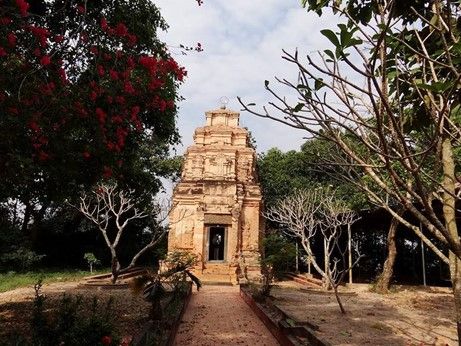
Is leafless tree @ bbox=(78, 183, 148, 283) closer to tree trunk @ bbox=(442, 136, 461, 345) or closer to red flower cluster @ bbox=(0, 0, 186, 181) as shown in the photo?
red flower cluster @ bbox=(0, 0, 186, 181)

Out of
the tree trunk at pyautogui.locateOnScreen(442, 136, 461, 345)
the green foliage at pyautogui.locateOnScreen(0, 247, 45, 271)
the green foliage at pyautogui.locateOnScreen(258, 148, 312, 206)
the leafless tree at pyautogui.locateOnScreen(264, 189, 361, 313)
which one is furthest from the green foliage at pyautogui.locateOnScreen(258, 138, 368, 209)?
the tree trunk at pyautogui.locateOnScreen(442, 136, 461, 345)

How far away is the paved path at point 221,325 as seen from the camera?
700 cm

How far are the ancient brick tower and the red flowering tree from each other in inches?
512

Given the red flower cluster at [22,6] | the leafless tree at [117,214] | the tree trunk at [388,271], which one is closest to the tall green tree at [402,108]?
the red flower cluster at [22,6]

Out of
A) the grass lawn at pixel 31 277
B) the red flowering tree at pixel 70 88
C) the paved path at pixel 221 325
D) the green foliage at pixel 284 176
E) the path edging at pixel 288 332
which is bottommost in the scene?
the paved path at pixel 221 325

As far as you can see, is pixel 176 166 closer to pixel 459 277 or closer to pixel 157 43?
pixel 157 43

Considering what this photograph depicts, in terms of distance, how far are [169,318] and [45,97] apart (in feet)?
16.1

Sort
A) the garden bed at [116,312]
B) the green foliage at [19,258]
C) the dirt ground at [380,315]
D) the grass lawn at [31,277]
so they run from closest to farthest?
the garden bed at [116,312]
the dirt ground at [380,315]
the grass lawn at [31,277]
the green foliage at [19,258]

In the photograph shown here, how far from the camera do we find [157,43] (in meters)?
6.22

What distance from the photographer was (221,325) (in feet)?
27.3

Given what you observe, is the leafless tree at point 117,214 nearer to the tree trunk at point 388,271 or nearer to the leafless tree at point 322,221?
the leafless tree at point 322,221

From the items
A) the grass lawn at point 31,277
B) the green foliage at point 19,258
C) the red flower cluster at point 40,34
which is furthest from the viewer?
the green foliage at point 19,258

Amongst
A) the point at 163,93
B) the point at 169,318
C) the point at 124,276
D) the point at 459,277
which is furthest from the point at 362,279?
the point at 459,277

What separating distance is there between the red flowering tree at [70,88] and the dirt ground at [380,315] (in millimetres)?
4699
